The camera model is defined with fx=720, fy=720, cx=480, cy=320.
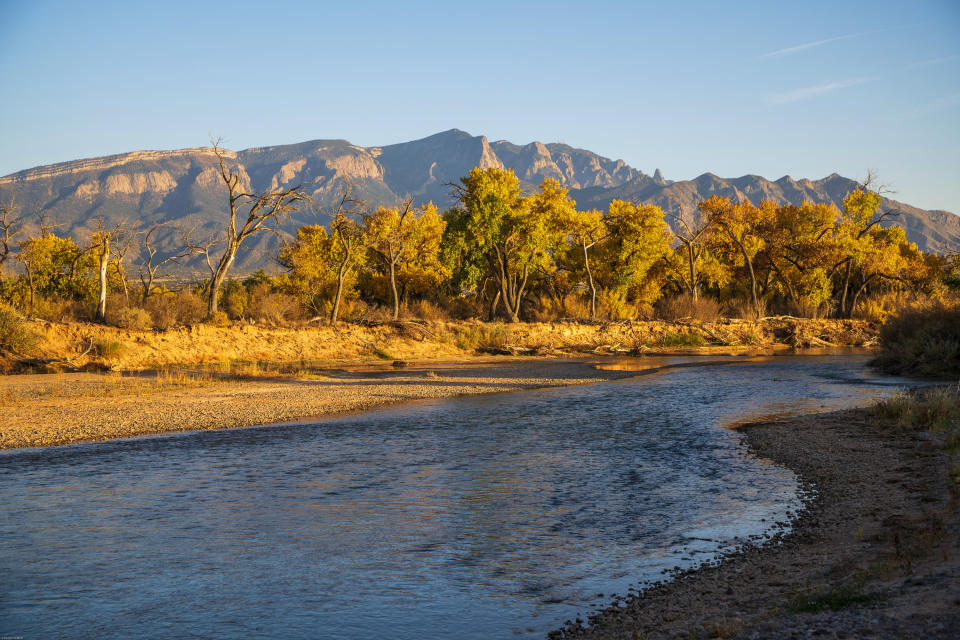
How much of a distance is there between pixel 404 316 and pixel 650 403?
26.9 meters

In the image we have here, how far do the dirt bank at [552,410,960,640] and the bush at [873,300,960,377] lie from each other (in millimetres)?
19259

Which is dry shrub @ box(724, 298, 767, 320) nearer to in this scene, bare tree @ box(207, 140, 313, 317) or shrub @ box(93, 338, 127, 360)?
bare tree @ box(207, 140, 313, 317)

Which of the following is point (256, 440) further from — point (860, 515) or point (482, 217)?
point (482, 217)

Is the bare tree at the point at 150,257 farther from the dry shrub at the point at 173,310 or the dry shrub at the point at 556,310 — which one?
the dry shrub at the point at 556,310

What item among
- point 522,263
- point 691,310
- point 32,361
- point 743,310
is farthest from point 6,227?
point 743,310

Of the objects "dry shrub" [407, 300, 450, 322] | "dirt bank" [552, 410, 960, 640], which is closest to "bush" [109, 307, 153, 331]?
"dry shrub" [407, 300, 450, 322]

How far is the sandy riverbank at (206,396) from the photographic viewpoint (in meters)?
18.4

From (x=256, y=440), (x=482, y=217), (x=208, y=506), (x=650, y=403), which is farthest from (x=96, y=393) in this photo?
(x=482, y=217)

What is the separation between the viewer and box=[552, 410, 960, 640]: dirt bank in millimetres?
5887

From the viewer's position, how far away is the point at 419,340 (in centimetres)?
4400

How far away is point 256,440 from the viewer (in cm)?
1742

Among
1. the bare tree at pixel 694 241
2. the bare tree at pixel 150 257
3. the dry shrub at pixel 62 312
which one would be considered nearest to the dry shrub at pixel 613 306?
the bare tree at pixel 694 241

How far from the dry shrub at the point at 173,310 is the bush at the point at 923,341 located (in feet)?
113

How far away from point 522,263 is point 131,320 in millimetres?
27768
